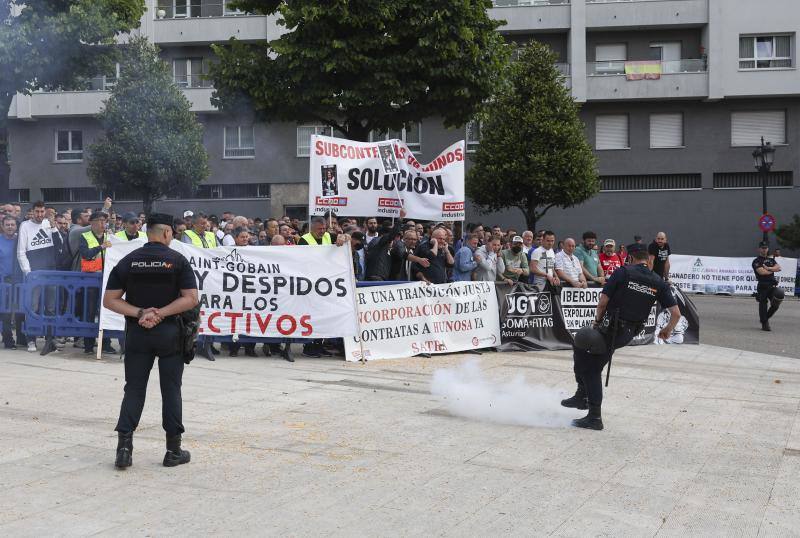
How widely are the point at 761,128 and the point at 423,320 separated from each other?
2739 centimetres

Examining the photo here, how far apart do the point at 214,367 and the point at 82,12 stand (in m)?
10.2

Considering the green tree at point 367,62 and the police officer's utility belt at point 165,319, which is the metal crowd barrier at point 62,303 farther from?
the green tree at point 367,62

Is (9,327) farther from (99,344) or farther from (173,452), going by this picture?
(173,452)

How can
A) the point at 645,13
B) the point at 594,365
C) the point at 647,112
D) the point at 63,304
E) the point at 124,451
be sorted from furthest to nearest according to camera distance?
the point at 647,112
the point at 645,13
the point at 63,304
the point at 594,365
the point at 124,451

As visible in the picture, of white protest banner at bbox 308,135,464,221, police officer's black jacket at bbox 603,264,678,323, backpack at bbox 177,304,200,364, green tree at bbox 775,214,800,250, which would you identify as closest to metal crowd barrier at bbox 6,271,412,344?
white protest banner at bbox 308,135,464,221

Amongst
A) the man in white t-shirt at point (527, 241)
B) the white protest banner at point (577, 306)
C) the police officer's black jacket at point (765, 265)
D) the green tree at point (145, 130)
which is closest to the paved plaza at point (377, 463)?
the white protest banner at point (577, 306)

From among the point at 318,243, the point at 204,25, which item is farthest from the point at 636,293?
the point at 204,25

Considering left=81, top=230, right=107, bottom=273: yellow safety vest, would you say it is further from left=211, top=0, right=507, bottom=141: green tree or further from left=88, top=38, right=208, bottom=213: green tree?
left=88, top=38, right=208, bottom=213: green tree

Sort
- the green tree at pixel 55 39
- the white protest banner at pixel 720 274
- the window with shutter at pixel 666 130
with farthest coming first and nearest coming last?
the window with shutter at pixel 666 130 < the white protest banner at pixel 720 274 < the green tree at pixel 55 39

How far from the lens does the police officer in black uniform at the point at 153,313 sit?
237 inches

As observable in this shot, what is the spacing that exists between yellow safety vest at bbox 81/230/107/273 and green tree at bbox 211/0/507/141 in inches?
239

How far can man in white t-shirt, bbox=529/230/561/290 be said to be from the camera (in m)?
14.0

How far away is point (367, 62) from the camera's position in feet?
52.4

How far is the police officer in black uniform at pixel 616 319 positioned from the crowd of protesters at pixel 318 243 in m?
3.29
